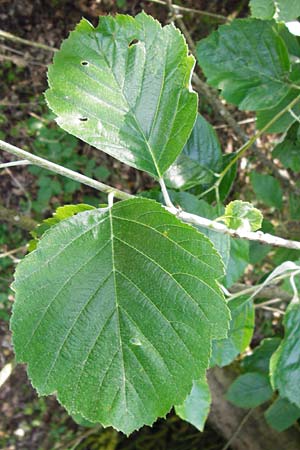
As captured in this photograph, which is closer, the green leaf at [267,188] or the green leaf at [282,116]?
the green leaf at [282,116]

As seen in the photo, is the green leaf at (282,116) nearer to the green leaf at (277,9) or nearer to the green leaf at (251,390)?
the green leaf at (277,9)

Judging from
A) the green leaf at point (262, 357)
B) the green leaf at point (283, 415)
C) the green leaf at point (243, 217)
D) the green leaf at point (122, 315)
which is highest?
the green leaf at point (243, 217)

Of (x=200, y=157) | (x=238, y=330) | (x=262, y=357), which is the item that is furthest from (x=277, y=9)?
(x=262, y=357)

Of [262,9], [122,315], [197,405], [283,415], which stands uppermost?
[262,9]

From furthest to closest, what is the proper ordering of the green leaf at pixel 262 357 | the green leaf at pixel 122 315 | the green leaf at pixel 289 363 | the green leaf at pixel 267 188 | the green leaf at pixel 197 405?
the green leaf at pixel 267 188 → the green leaf at pixel 262 357 → the green leaf at pixel 197 405 → the green leaf at pixel 289 363 → the green leaf at pixel 122 315

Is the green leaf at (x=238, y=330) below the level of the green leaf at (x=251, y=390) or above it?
above

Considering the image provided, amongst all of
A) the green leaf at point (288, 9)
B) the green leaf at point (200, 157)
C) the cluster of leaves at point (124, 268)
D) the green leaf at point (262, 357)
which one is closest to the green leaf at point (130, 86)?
the cluster of leaves at point (124, 268)

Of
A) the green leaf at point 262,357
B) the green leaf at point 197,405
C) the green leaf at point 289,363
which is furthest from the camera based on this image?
the green leaf at point 262,357

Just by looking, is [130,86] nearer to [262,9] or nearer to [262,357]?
[262,9]
